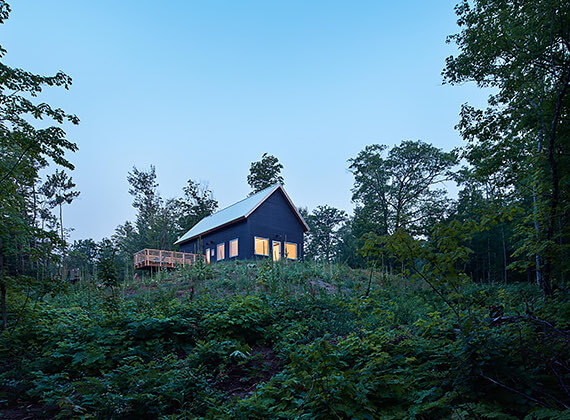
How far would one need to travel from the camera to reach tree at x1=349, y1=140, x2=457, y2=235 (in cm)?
2381

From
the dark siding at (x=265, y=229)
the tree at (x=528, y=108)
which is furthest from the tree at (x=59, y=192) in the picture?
the tree at (x=528, y=108)

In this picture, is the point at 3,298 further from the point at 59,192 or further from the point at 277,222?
the point at 59,192

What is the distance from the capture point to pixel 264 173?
35312 millimetres

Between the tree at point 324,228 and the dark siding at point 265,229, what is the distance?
2281 cm

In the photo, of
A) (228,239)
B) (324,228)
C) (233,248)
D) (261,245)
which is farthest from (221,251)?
(324,228)

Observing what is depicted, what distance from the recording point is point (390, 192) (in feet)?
82.3

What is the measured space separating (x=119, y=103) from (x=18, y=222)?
18266 mm

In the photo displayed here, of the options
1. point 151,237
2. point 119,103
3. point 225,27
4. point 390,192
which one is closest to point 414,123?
point 390,192

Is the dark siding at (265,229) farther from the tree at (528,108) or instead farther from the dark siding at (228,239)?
the tree at (528,108)

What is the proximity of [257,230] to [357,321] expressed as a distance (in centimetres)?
1469

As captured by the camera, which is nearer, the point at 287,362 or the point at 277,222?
the point at 287,362

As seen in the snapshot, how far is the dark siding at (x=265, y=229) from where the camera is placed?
19.2 metres

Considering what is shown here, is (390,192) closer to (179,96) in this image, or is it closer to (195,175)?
(179,96)

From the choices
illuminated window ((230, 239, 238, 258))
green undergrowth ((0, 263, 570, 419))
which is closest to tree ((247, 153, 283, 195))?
illuminated window ((230, 239, 238, 258))
